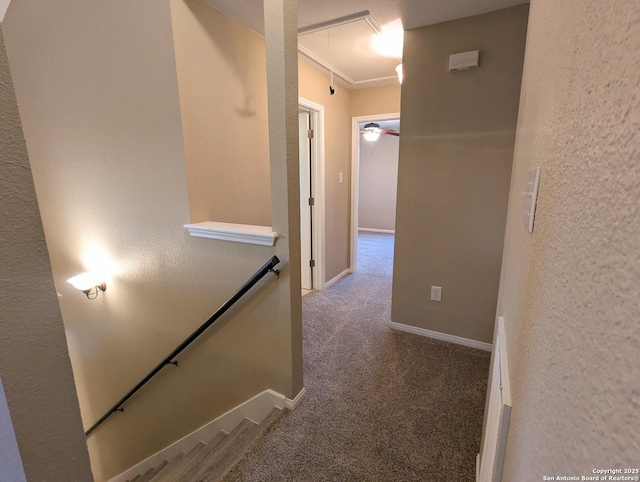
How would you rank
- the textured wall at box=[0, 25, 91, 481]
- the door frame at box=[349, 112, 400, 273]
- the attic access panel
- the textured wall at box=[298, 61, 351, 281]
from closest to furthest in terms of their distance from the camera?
1. the textured wall at box=[0, 25, 91, 481]
2. the attic access panel
3. the textured wall at box=[298, 61, 351, 281]
4. the door frame at box=[349, 112, 400, 273]

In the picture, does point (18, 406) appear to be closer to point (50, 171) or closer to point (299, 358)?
point (299, 358)

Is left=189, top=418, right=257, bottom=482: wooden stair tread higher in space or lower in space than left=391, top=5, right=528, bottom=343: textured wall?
lower

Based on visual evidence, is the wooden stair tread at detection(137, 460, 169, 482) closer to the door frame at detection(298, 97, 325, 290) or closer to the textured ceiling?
the door frame at detection(298, 97, 325, 290)

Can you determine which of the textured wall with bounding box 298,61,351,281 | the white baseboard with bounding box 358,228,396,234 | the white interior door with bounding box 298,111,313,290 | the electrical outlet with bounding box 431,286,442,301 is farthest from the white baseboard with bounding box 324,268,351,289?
the white baseboard with bounding box 358,228,396,234

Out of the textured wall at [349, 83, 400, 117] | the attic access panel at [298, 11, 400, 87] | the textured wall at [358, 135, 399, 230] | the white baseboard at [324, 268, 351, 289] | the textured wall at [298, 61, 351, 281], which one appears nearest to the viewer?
the attic access panel at [298, 11, 400, 87]

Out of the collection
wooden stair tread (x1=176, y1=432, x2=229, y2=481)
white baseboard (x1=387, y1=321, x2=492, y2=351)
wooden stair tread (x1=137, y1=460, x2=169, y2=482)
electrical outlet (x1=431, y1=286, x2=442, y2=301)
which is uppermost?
electrical outlet (x1=431, y1=286, x2=442, y2=301)

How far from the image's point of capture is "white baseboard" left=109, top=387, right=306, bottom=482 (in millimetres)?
1818

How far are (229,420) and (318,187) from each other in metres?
2.31

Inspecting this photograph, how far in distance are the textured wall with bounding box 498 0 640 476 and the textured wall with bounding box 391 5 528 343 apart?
1.77m

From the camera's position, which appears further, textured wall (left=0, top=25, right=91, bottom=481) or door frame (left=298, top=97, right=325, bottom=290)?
door frame (left=298, top=97, right=325, bottom=290)

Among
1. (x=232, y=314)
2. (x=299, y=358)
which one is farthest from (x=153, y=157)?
(x=299, y=358)

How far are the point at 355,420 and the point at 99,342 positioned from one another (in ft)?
8.38

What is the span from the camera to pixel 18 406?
55 centimetres

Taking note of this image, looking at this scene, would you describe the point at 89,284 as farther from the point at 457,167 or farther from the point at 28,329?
the point at 457,167
